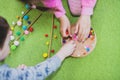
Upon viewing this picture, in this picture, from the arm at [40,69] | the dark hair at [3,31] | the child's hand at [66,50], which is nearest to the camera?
the dark hair at [3,31]

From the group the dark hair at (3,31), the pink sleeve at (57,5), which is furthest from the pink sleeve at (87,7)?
the dark hair at (3,31)

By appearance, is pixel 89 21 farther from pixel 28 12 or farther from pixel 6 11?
pixel 6 11

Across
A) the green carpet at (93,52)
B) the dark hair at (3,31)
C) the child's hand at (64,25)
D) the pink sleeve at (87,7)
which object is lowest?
the green carpet at (93,52)

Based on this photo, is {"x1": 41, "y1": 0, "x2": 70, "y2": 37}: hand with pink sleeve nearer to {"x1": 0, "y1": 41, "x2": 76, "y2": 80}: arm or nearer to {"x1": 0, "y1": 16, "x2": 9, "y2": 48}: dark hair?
{"x1": 0, "y1": 41, "x2": 76, "y2": 80}: arm

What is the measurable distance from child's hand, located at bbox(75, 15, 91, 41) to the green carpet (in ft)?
0.21

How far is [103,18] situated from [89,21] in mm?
96

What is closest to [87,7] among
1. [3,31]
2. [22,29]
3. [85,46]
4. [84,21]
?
[84,21]

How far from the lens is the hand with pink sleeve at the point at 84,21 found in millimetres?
1368

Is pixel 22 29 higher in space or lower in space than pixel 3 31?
lower

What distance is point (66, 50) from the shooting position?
1.36 m

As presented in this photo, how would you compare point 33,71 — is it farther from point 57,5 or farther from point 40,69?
point 57,5

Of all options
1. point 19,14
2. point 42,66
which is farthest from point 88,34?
point 19,14

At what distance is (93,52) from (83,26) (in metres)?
0.14

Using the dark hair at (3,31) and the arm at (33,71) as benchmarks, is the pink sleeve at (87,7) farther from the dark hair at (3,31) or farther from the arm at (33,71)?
the dark hair at (3,31)
